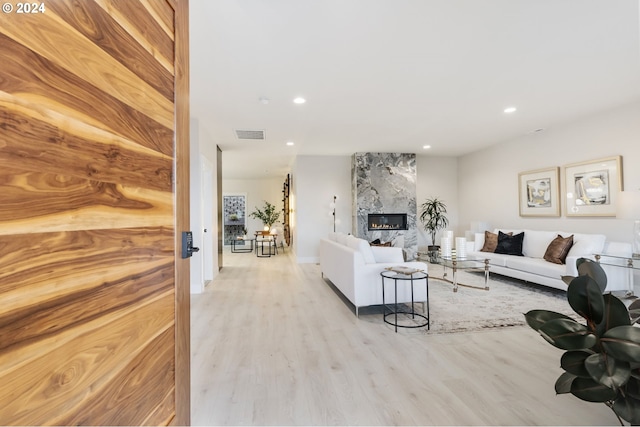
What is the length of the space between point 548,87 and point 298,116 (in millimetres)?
3186

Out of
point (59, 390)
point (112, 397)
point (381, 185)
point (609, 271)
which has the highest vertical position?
point (381, 185)

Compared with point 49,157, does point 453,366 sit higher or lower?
lower

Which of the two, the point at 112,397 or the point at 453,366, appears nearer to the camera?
the point at 112,397

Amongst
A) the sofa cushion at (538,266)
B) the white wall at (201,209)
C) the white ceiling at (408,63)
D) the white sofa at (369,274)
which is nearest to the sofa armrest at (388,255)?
the white sofa at (369,274)

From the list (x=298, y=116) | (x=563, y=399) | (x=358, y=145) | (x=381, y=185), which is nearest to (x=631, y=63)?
(x=563, y=399)

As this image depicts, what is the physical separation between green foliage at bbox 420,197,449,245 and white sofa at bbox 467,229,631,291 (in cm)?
184

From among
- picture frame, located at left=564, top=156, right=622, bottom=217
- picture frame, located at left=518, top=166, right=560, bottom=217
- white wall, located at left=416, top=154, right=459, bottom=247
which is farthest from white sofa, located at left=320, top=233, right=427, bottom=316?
white wall, located at left=416, top=154, right=459, bottom=247

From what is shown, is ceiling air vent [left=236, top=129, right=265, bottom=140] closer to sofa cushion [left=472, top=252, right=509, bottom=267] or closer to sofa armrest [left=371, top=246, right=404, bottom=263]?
sofa armrest [left=371, top=246, right=404, bottom=263]

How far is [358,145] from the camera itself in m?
6.57

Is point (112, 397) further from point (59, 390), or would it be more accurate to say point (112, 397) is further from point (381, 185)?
point (381, 185)

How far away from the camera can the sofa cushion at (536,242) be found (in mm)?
5090

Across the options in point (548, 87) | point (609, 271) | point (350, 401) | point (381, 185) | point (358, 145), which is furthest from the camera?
point (381, 185)

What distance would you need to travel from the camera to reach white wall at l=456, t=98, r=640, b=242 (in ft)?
14.1

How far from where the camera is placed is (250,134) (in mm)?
5516
